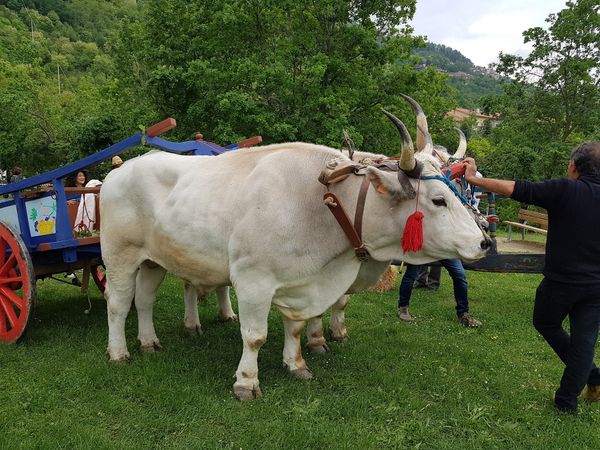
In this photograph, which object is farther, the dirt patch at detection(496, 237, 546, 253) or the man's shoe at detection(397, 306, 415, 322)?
the dirt patch at detection(496, 237, 546, 253)

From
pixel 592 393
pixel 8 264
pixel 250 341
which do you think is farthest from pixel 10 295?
pixel 592 393

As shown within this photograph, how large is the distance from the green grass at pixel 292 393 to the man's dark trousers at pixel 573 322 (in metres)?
0.27

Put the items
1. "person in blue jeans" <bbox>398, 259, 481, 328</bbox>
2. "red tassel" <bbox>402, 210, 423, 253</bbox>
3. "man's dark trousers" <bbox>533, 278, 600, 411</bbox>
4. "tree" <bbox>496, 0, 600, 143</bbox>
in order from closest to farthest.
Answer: "man's dark trousers" <bbox>533, 278, 600, 411</bbox> → "red tassel" <bbox>402, 210, 423, 253</bbox> → "person in blue jeans" <bbox>398, 259, 481, 328</bbox> → "tree" <bbox>496, 0, 600, 143</bbox>

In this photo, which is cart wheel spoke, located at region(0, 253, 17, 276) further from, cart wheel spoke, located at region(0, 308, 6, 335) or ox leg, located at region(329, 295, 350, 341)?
ox leg, located at region(329, 295, 350, 341)

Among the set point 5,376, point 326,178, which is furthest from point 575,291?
point 5,376

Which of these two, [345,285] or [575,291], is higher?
[575,291]

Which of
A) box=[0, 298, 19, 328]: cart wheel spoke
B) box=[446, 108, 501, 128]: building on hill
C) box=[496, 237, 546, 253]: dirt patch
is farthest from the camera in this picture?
box=[446, 108, 501, 128]: building on hill

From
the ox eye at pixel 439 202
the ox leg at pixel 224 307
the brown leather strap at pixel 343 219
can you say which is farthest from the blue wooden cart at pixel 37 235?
the ox eye at pixel 439 202

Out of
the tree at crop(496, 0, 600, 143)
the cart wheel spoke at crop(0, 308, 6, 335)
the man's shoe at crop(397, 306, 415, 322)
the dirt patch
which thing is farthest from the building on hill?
the cart wheel spoke at crop(0, 308, 6, 335)

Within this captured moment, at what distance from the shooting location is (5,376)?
15.1 feet

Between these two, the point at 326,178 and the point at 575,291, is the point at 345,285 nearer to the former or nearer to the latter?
the point at 326,178

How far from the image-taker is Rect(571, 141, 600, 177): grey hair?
150 inches

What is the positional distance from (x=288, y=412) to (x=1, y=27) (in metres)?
83.2

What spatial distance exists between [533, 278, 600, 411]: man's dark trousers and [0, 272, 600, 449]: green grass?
268 mm
